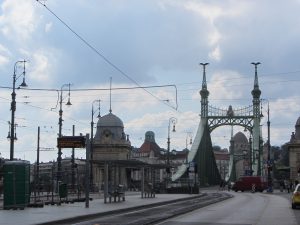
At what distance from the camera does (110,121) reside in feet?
475

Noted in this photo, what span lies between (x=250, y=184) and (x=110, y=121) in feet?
190

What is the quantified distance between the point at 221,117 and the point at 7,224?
348 feet

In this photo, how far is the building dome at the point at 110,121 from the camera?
143 metres

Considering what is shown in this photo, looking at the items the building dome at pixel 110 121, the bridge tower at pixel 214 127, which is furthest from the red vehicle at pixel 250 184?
the building dome at pixel 110 121

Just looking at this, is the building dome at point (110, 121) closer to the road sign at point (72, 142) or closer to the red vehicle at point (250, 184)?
the red vehicle at point (250, 184)

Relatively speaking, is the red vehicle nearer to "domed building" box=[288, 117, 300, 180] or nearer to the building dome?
"domed building" box=[288, 117, 300, 180]

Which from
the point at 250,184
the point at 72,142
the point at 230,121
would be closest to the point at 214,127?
the point at 230,121

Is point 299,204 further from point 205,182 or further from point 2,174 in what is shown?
point 205,182

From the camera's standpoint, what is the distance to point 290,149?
136 metres

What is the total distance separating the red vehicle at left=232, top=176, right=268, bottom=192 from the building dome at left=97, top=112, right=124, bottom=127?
170 ft

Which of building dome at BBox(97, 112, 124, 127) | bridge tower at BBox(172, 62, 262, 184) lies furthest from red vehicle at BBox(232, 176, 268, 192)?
building dome at BBox(97, 112, 124, 127)

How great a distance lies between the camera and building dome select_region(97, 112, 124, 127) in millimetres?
142750

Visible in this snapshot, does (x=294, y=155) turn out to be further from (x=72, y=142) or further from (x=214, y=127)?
(x=72, y=142)

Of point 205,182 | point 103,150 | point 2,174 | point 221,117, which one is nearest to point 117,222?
point 2,174
